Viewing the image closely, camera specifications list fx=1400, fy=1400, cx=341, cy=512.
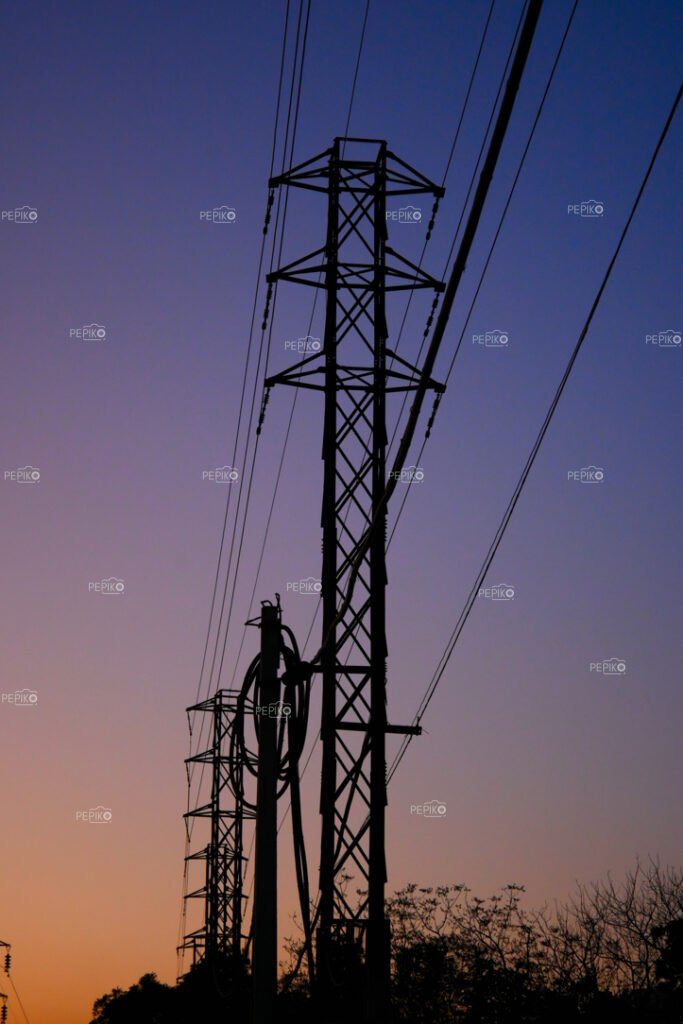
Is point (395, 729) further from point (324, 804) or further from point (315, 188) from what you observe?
point (315, 188)

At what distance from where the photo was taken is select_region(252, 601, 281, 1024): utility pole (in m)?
16.1

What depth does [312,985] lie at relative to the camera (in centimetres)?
1927

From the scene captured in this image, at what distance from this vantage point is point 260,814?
16672mm

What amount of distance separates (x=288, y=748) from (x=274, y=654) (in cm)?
126

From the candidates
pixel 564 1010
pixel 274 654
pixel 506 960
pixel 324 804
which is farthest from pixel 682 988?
pixel 274 654

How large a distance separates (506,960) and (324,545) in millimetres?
37788

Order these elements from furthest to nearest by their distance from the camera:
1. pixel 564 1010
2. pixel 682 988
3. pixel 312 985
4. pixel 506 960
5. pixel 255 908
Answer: pixel 506 960 < pixel 564 1010 < pixel 682 988 < pixel 312 985 < pixel 255 908

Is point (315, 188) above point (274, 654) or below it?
above

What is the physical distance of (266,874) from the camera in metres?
16.2

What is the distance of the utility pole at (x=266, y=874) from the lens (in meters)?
16.1

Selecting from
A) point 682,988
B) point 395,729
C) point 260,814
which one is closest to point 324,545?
point 395,729

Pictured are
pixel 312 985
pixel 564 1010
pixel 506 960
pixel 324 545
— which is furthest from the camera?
pixel 506 960

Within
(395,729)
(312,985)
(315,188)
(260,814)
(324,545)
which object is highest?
(315,188)

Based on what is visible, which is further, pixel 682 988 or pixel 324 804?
pixel 682 988
